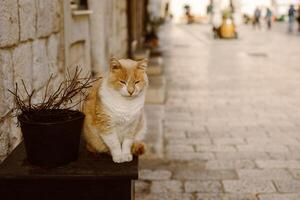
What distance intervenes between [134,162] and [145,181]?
2038 millimetres

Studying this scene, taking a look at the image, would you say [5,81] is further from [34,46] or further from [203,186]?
[203,186]

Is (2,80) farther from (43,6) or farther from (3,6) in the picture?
(43,6)

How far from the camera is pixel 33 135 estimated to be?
7.68ft

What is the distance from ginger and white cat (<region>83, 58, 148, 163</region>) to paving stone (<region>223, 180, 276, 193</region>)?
1916 millimetres

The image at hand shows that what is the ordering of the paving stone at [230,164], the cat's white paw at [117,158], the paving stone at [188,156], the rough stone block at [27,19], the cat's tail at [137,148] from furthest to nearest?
the paving stone at [188,156]
the paving stone at [230,164]
the rough stone block at [27,19]
the cat's tail at [137,148]
the cat's white paw at [117,158]

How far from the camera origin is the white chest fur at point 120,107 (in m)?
2.60

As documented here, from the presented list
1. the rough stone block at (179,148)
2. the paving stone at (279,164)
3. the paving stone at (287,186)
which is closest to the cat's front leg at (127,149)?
the paving stone at (287,186)

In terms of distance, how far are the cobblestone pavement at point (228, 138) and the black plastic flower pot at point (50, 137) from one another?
1.88 metres

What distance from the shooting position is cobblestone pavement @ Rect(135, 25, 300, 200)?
4430 millimetres

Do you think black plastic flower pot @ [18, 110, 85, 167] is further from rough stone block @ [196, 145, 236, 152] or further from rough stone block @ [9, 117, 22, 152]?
rough stone block @ [196, 145, 236, 152]

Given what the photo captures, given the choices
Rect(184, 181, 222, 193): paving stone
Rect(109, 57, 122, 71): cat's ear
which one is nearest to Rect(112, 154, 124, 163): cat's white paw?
Rect(109, 57, 122, 71): cat's ear

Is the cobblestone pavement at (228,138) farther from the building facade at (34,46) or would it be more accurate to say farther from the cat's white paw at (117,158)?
the cat's white paw at (117,158)

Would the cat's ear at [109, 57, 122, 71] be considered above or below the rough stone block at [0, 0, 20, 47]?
below

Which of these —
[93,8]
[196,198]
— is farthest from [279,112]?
[196,198]
